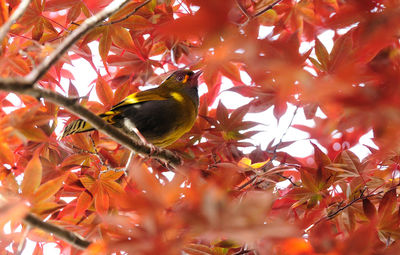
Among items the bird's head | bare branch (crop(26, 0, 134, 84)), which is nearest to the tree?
bare branch (crop(26, 0, 134, 84))

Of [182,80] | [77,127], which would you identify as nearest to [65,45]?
[77,127]

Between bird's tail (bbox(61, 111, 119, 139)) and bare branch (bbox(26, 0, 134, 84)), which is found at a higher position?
bird's tail (bbox(61, 111, 119, 139))

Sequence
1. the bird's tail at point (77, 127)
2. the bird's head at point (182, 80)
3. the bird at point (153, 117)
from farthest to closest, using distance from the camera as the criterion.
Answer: the bird's head at point (182, 80)
the bird at point (153, 117)
the bird's tail at point (77, 127)

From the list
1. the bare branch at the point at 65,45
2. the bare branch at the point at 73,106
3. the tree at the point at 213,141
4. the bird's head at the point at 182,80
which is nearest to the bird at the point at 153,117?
the tree at the point at 213,141

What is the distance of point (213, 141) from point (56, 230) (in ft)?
3.79

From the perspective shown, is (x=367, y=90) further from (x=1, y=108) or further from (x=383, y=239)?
(x=1, y=108)

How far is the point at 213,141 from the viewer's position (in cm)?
199

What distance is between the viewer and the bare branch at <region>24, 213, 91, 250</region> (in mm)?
869

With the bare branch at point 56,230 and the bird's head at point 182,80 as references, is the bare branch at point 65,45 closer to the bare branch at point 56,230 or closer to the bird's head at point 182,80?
the bare branch at point 56,230

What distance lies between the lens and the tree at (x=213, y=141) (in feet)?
2.06

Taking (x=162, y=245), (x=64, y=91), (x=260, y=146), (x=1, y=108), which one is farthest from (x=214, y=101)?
(x=162, y=245)

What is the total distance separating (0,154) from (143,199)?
95cm

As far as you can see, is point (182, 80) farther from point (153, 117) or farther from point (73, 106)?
point (73, 106)

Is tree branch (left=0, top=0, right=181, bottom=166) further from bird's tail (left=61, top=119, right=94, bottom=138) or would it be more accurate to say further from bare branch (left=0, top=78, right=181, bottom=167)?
bird's tail (left=61, top=119, right=94, bottom=138)
